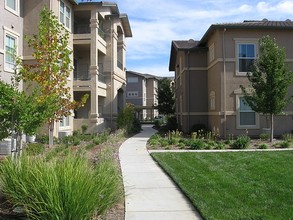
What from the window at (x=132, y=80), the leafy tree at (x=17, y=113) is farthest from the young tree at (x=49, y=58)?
the window at (x=132, y=80)

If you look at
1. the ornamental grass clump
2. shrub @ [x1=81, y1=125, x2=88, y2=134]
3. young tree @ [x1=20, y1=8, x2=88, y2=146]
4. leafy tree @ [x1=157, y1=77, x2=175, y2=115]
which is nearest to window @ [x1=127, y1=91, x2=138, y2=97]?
leafy tree @ [x1=157, y1=77, x2=175, y2=115]

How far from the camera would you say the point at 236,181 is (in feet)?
30.3

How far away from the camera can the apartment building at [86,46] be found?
20.5m

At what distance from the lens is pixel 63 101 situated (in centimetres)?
1612

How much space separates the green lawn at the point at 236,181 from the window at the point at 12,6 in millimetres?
11998

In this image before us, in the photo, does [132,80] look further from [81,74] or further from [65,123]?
[65,123]

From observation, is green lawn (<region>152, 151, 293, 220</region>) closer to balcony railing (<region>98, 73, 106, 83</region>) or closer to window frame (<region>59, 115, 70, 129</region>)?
window frame (<region>59, 115, 70, 129</region>)

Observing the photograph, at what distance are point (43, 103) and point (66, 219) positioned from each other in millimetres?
5827

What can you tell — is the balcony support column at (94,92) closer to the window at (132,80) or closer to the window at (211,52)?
the window at (211,52)

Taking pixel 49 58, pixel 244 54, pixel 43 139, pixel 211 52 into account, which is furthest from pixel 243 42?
pixel 43 139

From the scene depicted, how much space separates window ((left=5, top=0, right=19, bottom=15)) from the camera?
19.8m

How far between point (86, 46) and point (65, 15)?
387 cm

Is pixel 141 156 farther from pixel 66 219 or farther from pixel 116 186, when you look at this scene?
pixel 66 219

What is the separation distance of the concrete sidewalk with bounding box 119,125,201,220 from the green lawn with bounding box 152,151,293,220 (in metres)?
0.24
